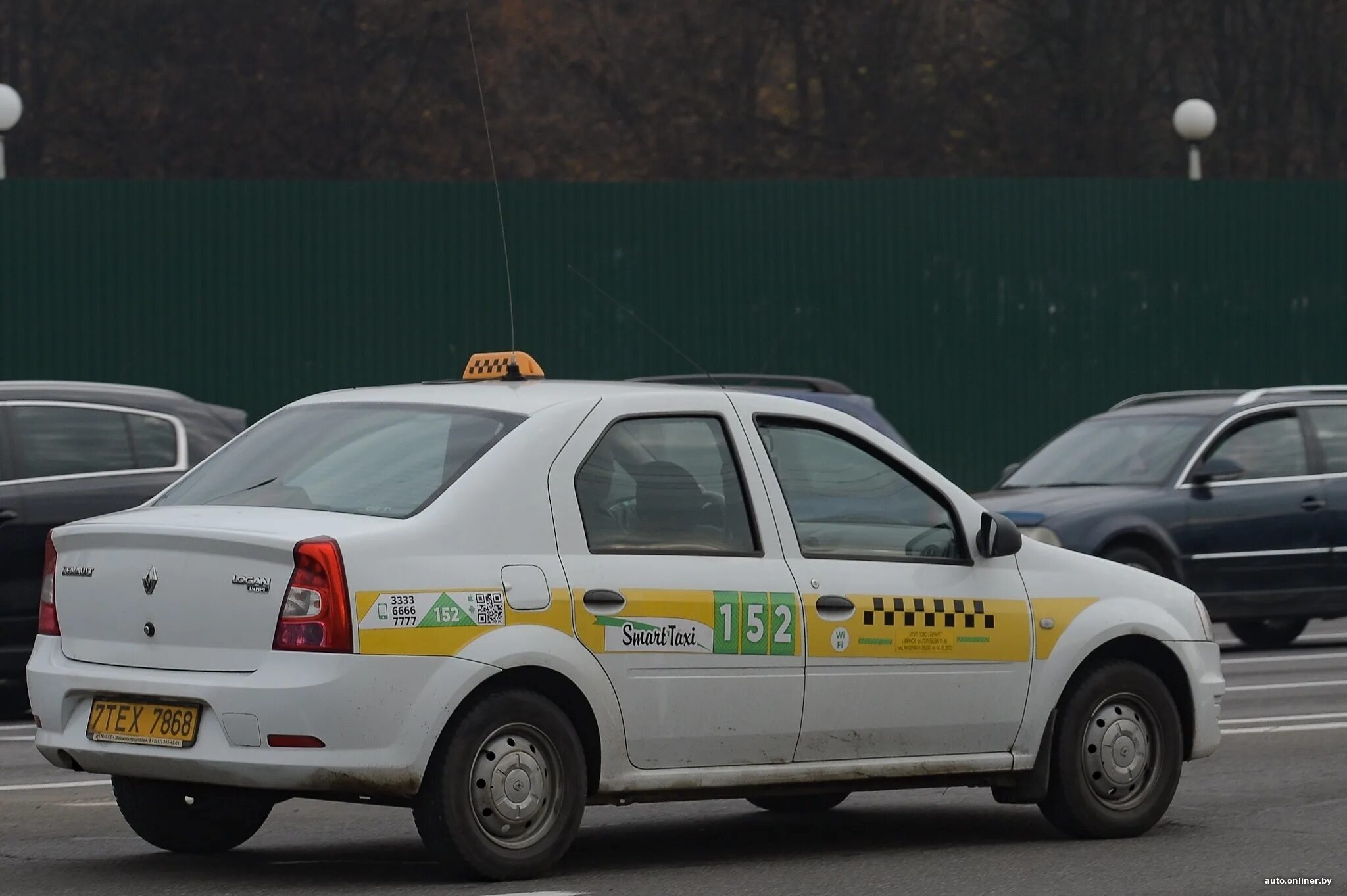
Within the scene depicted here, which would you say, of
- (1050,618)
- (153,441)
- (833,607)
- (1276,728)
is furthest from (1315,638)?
(833,607)

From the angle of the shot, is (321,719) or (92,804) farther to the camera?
(92,804)

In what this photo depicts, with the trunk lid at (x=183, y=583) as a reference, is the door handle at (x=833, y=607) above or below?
below

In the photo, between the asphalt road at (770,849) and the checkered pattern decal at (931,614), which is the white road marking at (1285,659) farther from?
the checkered pattern decal at (931,614)

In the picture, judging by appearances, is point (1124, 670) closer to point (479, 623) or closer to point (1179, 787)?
point (1179, 787)

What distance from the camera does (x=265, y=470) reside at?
292 inches

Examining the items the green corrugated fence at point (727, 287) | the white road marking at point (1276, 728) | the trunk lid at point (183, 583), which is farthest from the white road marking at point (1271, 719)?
the green corrugated fence at point (727, 287)

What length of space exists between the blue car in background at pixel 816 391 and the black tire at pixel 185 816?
20.2ft

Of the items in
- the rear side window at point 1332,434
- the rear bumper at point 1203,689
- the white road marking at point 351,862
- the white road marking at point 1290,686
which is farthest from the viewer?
the rear side window at point 1332,434

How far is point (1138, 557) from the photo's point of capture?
15.3m

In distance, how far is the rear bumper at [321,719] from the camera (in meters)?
6.55

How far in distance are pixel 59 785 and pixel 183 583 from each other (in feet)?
10.5

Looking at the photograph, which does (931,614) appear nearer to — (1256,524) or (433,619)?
(433,619)

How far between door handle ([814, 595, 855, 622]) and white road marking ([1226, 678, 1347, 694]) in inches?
260

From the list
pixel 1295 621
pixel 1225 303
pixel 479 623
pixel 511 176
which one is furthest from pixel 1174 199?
pixel 479 623
